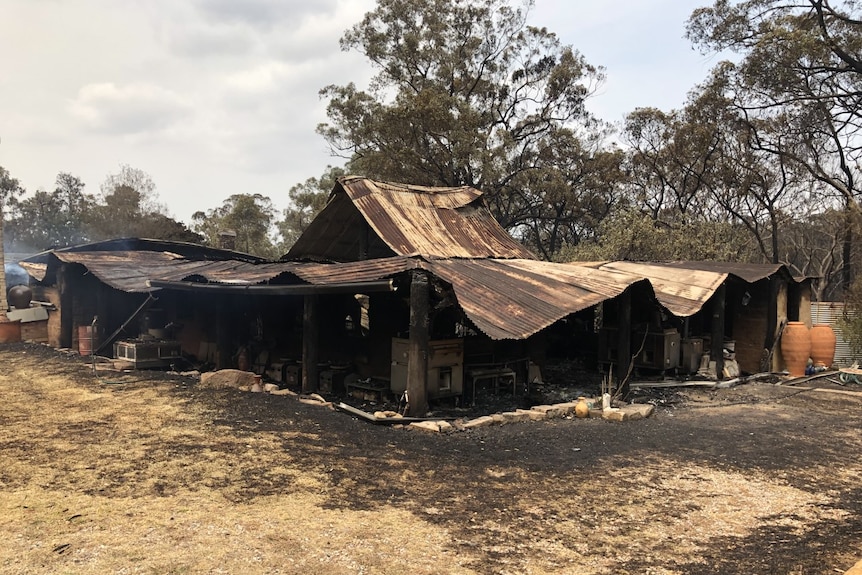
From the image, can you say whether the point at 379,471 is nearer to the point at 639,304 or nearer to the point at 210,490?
the point at 210,490

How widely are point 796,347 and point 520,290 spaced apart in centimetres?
854

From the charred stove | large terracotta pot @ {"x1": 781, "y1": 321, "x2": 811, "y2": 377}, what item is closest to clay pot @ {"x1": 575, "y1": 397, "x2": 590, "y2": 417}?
large terracotta pot @ {"x1": 781, "y1": 321, "x2": 811, "y2": 377}

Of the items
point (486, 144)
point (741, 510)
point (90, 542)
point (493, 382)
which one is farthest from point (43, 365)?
point (486, 144)

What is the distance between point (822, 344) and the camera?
50.5 ft

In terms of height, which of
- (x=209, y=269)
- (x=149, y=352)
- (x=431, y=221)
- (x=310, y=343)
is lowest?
(x=149, y=352)

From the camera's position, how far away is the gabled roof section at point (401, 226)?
13930 millimetres

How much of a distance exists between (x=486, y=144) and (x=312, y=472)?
22.5 metres

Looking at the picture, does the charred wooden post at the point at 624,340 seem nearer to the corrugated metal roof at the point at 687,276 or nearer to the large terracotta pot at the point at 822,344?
the corrugated metal roof at the point at 687,276

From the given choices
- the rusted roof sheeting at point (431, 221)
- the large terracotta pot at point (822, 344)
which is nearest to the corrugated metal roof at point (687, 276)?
the large terracotta pot at point (822, 344)

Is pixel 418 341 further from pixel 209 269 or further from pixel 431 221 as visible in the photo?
pixel 209 269

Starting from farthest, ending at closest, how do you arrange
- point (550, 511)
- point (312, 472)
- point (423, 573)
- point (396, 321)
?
point (396, 321)
point (312, 472)
point (550, 511)
point (423, 573)

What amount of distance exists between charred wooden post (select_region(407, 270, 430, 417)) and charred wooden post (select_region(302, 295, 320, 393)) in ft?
8.47

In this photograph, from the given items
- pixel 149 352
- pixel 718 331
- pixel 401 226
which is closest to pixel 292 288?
pixel 401 226

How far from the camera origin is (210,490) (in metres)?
5.92
